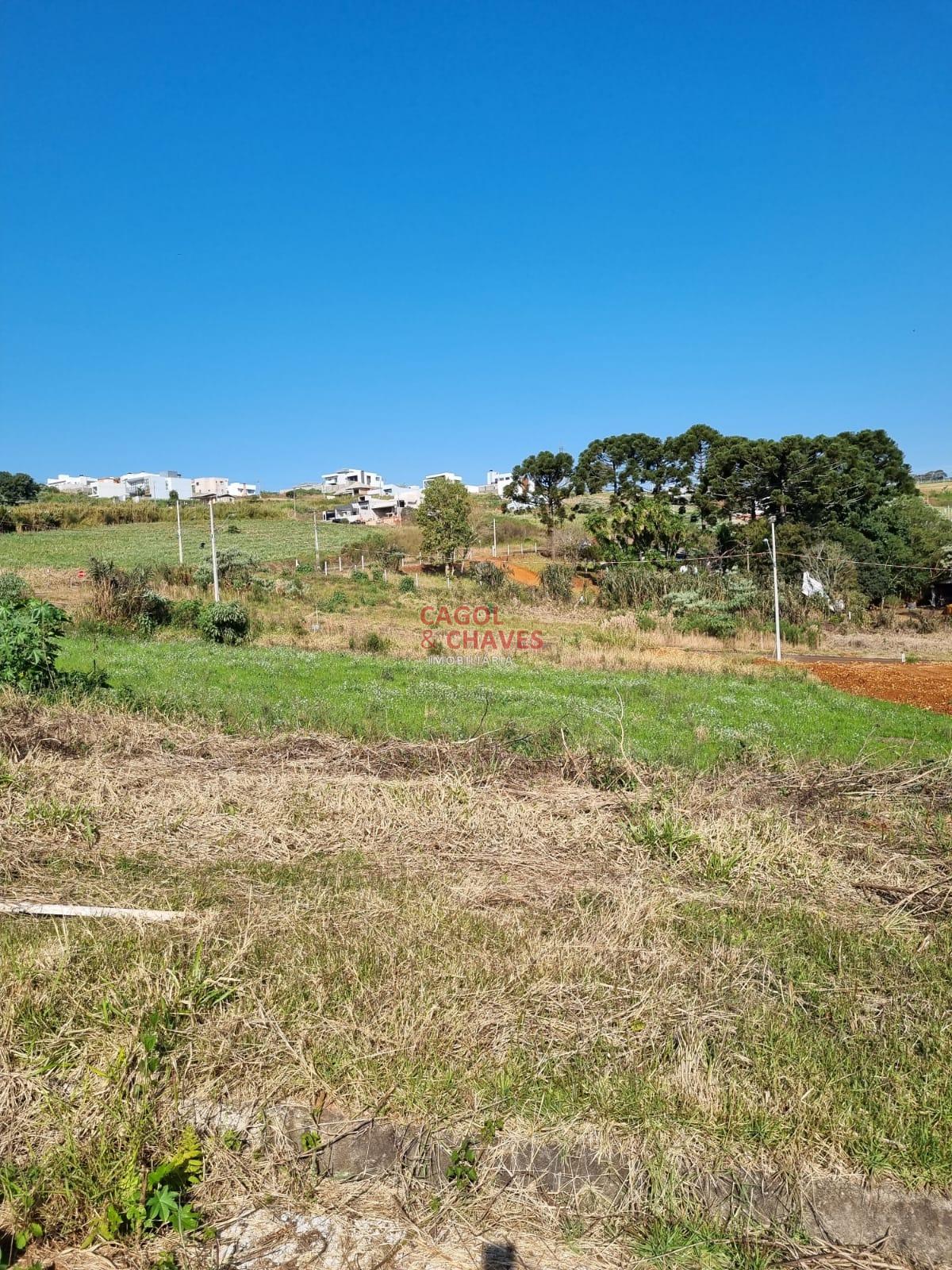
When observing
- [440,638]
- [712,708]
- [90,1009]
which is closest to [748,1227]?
[90,1009]

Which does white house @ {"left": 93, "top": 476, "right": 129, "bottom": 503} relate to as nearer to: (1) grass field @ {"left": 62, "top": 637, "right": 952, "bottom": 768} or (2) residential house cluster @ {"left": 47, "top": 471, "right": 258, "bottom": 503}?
(2) residential house cluster @ {"left": 47, "top": 471, "right": 258, "bottom": 503}

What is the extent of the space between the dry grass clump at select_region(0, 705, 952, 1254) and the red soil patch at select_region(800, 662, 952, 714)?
10.6 metres

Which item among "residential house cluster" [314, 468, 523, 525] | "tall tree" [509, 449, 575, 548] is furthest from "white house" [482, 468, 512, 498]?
"tall tree" [509, 449, 575, 548]

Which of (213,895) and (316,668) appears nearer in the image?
(213,895)

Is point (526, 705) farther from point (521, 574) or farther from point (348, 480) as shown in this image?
point (348, 480)

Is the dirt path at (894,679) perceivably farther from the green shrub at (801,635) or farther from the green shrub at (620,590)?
the green shrub at (620,590)

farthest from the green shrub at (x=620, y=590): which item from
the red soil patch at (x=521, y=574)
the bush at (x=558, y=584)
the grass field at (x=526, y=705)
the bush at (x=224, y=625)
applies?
the bush at (x=224, y=625)

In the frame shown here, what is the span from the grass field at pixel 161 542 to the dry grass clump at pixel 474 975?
35.1 m

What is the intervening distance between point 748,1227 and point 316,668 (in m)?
14.6

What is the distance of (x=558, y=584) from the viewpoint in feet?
117

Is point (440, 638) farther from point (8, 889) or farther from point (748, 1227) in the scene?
point (748, 1227)

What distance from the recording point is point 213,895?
4.66 m

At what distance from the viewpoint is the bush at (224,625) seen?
22.3m

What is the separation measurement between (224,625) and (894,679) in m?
17.3
